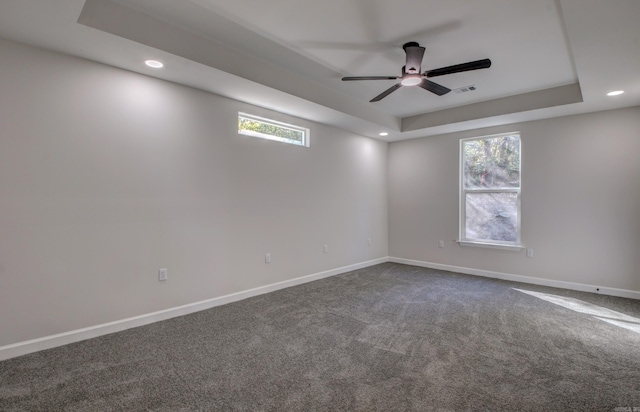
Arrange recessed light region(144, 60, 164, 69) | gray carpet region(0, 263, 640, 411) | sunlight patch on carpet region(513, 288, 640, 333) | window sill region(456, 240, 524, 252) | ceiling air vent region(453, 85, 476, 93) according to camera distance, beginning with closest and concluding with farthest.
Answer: gray carpet region(0, 263, 640, 411) → recessed light region(144, 60, 164, 69) → sunlight patch on carpet region(513, 288, 640, 333) → ceiling air vent region(453, 85, 476, 93) → window sill region(456, 240, 524, 252)

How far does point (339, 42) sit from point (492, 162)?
3558mm

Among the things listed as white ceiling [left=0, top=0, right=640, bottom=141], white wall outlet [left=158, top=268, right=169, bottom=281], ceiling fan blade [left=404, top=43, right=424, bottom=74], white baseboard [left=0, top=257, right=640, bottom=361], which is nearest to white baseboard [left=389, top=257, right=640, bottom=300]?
white baseboard [left=0, top=257, right=640, bottom=361]

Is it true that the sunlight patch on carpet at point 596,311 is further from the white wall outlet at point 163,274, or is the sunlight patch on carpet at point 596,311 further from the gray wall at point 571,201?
the white wall outlet at point 163,274

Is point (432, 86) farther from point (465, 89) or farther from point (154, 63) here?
point (154, 63)

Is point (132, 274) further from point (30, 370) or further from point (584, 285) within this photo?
point (584, 285)

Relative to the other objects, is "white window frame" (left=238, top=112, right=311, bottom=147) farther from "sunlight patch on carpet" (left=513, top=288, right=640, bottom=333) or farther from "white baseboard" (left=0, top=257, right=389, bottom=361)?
"sunlight patch on carpet" (left=513, top=288, right=640, bottom=333)

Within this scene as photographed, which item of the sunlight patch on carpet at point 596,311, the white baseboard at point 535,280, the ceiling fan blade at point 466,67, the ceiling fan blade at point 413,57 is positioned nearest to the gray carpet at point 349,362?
the sunlight patch on carpet at point 596,311

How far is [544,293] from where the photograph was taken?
416 cm

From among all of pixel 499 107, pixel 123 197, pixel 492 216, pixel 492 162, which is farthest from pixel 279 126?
pixel 492 216

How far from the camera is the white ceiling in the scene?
7.44 feet

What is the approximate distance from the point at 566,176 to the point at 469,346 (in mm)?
3290

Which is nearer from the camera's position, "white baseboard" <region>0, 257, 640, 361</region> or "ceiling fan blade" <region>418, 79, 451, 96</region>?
"white baseboard" <region>0, 257, 640, 361</region>

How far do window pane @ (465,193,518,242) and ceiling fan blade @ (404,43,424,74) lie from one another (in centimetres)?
312

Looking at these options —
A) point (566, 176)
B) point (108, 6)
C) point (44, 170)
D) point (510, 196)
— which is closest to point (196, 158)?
point (44, 170)
